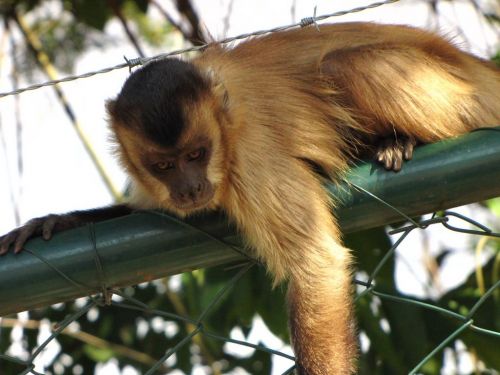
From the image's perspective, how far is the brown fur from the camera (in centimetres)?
335

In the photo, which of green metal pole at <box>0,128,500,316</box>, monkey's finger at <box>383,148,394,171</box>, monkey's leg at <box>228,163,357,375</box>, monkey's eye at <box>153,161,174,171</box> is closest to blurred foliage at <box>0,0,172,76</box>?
monkey's eye at <box>153,161,174,171</box>

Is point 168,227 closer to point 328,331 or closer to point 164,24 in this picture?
point 328,331

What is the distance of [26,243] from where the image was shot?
8.70ft

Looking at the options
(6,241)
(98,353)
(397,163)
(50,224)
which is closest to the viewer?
(397,163)

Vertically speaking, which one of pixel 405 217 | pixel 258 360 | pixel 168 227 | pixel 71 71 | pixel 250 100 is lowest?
pixel 258 360

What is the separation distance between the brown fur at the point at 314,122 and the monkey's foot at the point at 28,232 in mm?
522

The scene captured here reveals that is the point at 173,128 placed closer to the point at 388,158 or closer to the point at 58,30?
the point at 388,158

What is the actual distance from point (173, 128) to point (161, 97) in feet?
0.51

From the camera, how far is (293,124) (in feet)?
12.5

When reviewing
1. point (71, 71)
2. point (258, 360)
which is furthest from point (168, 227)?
point (71, 71)

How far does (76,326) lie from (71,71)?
2241mm

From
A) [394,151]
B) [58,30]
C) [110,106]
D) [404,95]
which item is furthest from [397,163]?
[58,30]

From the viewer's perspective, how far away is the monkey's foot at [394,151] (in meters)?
2.71

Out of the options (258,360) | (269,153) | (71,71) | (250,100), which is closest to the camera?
(269,153)
